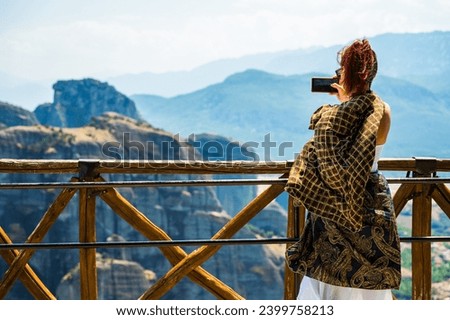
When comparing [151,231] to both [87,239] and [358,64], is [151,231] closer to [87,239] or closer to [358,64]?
[87,239]

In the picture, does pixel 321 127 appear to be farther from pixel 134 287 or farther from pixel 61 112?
Answer: pixel 61 112

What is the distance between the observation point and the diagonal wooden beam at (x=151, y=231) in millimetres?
4750

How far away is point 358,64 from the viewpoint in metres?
3.39

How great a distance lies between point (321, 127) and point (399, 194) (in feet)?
5.16

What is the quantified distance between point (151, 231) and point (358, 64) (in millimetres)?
1880

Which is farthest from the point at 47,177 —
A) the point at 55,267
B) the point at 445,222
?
the point at 445,222

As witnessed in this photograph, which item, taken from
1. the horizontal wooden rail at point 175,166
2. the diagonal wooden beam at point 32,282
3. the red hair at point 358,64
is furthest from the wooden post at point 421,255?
the diagonal wooden beam at point 32,282

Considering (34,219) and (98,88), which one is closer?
(34,219)

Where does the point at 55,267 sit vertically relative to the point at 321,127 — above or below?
below

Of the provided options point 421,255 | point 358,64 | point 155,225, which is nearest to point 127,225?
point 421,255

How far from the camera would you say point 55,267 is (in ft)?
290

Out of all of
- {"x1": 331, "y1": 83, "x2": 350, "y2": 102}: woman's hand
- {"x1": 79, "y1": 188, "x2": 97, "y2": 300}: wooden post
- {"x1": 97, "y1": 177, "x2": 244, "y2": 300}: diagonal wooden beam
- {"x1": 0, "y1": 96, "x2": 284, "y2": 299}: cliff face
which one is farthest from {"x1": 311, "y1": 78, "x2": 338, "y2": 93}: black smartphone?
{"x1": 0, "y1": 96, "x2": 284, "y2": 299}: cliff face

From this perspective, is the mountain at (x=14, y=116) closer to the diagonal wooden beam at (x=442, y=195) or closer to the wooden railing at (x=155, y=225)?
the wooden railing at (x=155, y=225)
